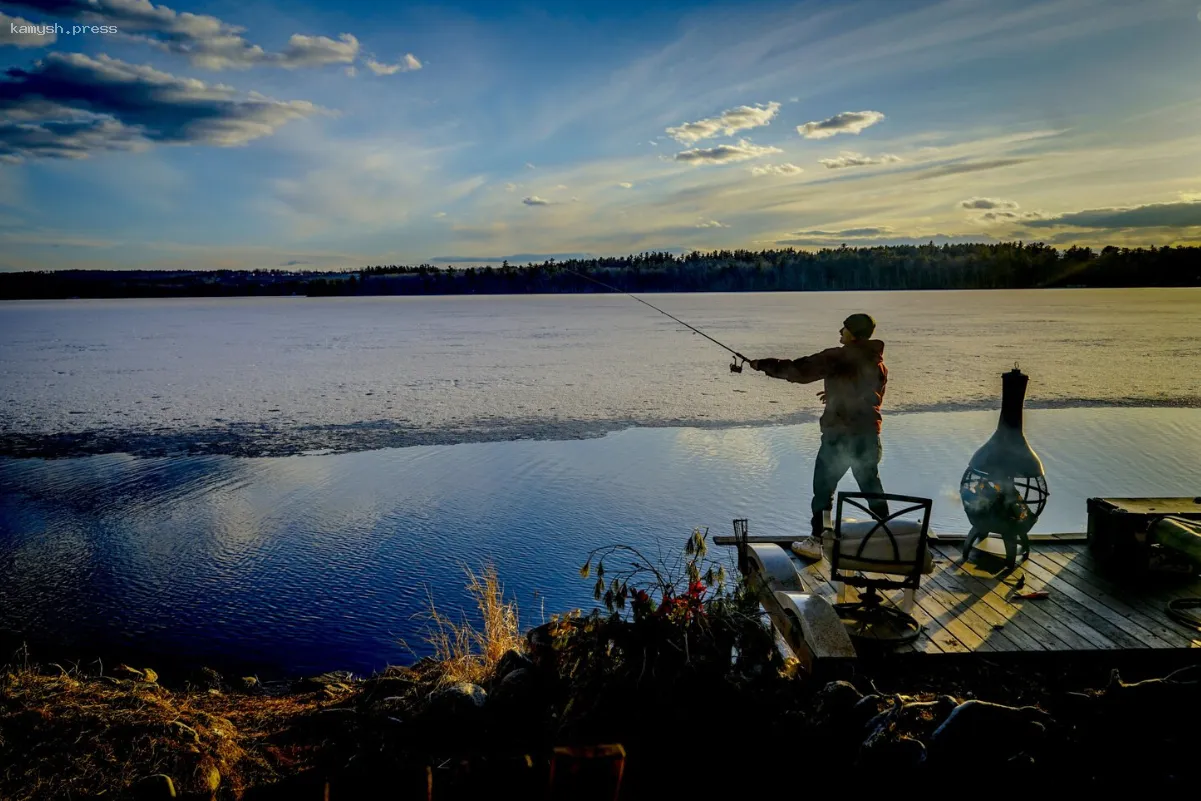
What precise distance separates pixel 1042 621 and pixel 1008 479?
3.67 ft

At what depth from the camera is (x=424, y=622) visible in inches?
283

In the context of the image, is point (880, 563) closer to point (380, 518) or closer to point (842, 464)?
point (842, 464)

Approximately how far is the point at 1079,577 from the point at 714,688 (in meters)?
3.10

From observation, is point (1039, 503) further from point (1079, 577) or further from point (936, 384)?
point (936, 384)

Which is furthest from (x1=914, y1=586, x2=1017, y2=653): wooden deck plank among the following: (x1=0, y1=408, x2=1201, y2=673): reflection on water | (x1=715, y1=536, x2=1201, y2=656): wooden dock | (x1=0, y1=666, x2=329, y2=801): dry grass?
(x1=0, y1=666, x2=329, y2=801): dry grass

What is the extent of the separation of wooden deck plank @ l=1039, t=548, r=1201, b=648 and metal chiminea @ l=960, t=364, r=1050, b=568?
14.0 inches

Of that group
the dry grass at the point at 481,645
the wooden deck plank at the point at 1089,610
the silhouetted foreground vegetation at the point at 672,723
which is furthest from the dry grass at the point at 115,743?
the wooden deck plank at the point at 1089,610

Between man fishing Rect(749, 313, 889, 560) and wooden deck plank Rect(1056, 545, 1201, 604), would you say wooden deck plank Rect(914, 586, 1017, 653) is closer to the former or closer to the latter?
man fishing Rect(749, 313, 889, 560)

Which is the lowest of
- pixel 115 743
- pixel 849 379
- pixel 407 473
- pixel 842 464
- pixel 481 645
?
pixel 481 645

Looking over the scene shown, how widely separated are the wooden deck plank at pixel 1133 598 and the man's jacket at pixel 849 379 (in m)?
1.62

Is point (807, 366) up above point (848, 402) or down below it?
above

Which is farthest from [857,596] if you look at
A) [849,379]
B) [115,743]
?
[115,743]

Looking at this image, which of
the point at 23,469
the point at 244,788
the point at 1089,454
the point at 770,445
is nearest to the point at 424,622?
the point at 244,788

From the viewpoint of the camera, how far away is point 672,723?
4109 mm
